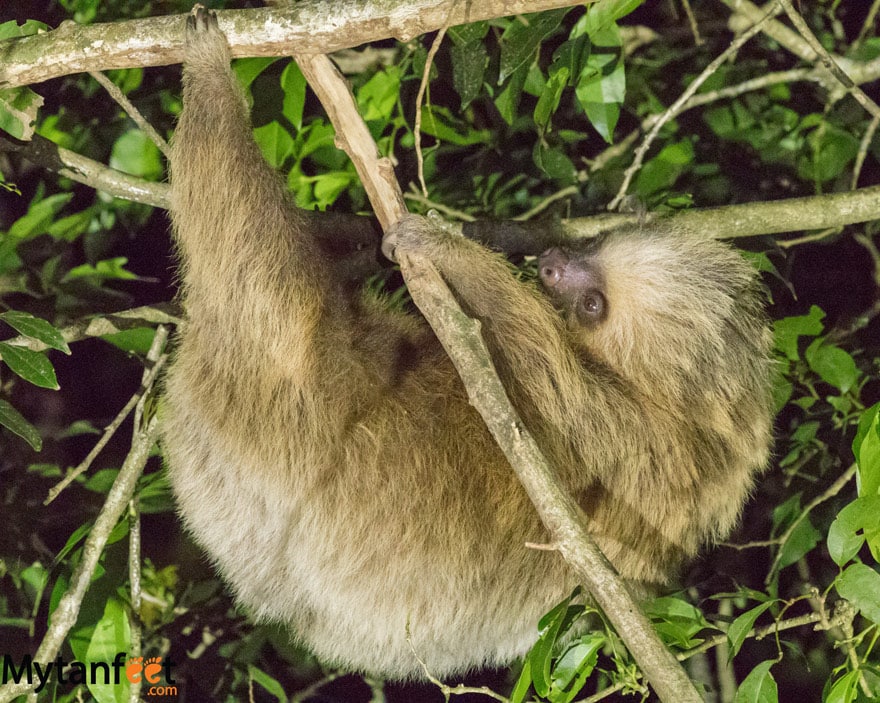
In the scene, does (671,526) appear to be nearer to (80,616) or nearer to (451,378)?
(451,378)

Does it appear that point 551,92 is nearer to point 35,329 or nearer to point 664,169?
point 664,169

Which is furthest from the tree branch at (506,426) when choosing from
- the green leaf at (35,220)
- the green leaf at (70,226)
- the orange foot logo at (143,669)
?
the orange foot logo at (143,669)

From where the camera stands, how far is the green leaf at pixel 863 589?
274cm

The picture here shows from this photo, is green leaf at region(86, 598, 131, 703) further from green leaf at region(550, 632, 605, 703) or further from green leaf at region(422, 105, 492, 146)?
green leaf at region(422, 105, 492, 146)

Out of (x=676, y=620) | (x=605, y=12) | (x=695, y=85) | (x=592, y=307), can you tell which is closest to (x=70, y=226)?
(x=592, y=307)

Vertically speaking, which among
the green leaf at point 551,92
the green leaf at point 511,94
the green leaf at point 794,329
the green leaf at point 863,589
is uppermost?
the green leaf at point 511,94

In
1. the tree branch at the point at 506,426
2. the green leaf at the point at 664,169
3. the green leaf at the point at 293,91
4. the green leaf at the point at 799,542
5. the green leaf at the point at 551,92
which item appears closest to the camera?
the tree branch at the point at 506,426

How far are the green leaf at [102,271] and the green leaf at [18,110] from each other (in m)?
1.23

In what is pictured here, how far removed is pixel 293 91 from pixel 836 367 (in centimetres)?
307

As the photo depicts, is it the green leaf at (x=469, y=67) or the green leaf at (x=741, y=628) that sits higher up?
the green leaf at (x=469, y=67)

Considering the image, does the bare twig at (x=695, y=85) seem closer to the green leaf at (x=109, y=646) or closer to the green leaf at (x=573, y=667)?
the green leaf at (x=573, y=667)

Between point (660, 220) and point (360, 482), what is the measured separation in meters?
2.08

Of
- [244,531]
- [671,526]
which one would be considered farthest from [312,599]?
[671,526]

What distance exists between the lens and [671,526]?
13.3ft
